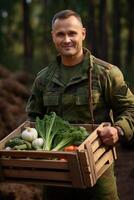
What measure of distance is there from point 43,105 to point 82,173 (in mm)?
947

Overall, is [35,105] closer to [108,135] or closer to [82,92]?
[82,92]

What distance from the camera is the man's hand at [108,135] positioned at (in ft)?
11.1

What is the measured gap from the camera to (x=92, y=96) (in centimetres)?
364

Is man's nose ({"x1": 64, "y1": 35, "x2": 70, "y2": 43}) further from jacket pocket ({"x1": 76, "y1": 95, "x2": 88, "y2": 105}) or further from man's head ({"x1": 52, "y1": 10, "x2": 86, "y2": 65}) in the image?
jacket pocket ({"x1": 76, "y1": 95, "x2": 88, "y2": 105})

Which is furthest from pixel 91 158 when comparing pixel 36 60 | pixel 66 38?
pixel 36 60

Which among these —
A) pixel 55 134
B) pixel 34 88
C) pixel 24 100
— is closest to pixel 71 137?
pixel 55 134

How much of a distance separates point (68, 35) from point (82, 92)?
424 millimetres

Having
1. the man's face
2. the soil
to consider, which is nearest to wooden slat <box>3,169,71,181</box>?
the man's face

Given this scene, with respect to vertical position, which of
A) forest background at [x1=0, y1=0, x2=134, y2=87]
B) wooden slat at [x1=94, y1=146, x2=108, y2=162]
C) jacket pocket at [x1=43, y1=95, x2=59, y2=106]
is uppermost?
jacket pocket at [x1=43, y1=95, x2=59, y2=106]

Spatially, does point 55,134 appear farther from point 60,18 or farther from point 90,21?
point 90,21

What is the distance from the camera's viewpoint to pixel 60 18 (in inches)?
143

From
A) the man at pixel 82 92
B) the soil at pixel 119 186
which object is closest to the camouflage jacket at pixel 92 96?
the man at pixel 82 92

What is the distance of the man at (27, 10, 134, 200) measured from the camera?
142 inches

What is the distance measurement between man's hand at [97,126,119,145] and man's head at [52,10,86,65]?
60 centimetres
